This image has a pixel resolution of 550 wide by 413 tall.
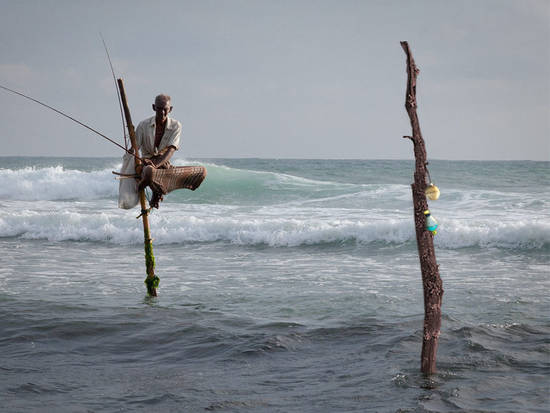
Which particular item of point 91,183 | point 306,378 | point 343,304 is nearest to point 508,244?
point 343,304

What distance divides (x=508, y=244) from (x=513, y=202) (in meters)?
7.22

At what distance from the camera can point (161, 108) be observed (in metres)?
6.86

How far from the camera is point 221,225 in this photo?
15.6 meters

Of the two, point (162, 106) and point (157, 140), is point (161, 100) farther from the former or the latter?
point (157, 140)

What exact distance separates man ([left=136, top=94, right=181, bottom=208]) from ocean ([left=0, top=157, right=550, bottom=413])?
5.38ft

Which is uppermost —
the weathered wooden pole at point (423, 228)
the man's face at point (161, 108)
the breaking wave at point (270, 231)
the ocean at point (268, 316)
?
the man's face at point (161, 108)

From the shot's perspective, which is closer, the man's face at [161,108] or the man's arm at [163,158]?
the man's face at [161,108]

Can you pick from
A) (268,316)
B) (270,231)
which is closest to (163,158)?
(268,316)

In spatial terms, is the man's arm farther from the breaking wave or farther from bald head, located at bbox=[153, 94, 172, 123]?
the breaking wave

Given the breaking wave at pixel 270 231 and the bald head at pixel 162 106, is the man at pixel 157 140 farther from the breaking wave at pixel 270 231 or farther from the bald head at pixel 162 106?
the breaking wave at pixel 270 231

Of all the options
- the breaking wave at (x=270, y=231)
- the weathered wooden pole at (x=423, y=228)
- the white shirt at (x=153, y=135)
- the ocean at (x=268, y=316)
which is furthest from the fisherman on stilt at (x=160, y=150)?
the breaking wave at (x=270, y=231)

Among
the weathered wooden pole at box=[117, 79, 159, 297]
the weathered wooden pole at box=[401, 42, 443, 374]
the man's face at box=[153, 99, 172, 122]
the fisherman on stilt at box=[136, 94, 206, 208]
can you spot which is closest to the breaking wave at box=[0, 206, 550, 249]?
the weathered wooden pole at box=[117, 79, 159, 297]

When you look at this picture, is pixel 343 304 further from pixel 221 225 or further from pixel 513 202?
pixel 513 202

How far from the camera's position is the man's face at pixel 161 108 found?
6.83 m
